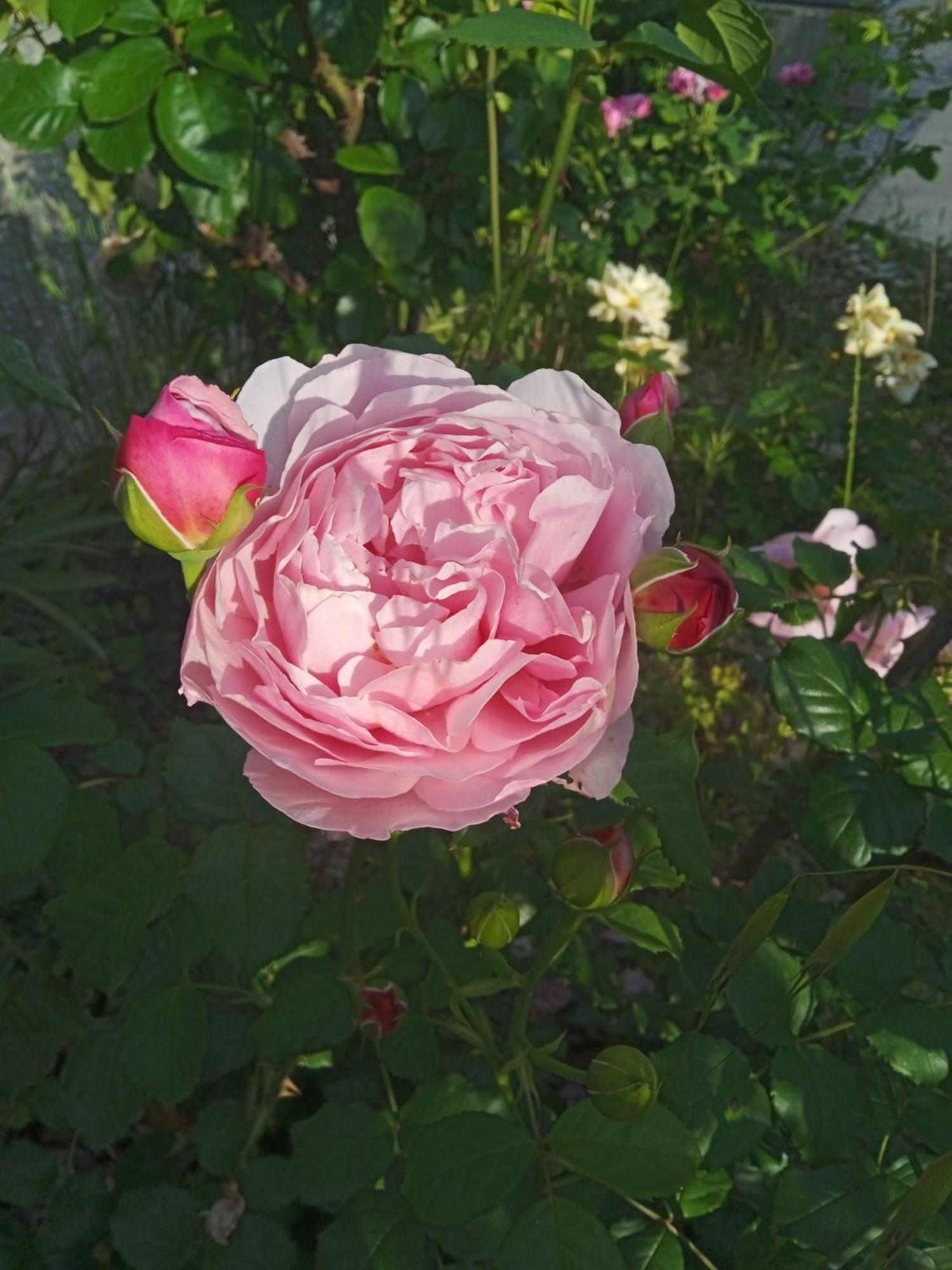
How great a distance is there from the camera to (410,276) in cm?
162

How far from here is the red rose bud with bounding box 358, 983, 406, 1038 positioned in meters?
0.86

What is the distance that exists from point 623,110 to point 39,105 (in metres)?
1.94

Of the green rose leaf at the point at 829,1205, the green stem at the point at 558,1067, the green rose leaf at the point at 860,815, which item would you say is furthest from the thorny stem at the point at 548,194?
the green rose leaf at the point at 829,1205

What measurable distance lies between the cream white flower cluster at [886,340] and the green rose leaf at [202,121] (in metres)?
1.14

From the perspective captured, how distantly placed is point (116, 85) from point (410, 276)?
21.3 inches

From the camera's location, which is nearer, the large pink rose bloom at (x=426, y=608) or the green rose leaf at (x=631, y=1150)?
the large pink rose bloom at (x=426, y=608)

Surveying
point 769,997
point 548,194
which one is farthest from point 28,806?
point 548,194

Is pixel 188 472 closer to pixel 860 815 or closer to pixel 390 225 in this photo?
pixel 860 815

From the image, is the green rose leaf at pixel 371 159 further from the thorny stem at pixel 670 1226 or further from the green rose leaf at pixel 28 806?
the thorny stem at pixel 670 1226

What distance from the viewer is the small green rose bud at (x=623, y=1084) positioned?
0.59 metres

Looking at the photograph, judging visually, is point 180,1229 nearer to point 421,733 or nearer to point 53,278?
point 421,733

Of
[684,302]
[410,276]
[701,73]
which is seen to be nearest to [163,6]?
[410,276]

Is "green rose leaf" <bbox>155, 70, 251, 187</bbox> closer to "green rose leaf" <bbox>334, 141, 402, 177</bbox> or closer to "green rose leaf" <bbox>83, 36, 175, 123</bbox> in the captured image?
"green rose leaf" <bbox>83, 36, 175, 123</bbox>

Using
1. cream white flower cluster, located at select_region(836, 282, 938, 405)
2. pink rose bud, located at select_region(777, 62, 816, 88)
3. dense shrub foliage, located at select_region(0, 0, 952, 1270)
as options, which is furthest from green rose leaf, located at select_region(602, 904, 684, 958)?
pink rose bud, located at select_region(777, 62, 816, 88)
